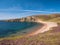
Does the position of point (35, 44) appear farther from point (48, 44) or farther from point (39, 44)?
point (48, 44)

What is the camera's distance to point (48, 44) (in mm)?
19109

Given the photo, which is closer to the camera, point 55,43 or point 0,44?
point 0,44

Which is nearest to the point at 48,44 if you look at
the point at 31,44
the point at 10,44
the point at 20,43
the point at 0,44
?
the point at 31,44

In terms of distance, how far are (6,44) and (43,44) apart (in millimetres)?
4445

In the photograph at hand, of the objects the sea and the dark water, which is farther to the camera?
the dark water

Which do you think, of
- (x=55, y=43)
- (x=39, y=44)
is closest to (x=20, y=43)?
(x=39, y=44)

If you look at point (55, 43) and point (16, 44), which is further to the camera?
point (55, 43)

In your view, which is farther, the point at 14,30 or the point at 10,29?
the point at 10,29

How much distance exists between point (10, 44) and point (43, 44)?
400 centimetres

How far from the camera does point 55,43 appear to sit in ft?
65.1

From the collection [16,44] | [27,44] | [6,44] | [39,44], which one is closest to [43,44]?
[39,44]

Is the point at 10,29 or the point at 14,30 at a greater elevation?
the point at 14,30

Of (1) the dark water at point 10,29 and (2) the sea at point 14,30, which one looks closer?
(2) the sea at point 14,30

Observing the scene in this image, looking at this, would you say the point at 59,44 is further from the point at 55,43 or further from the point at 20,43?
the point at 20,43
